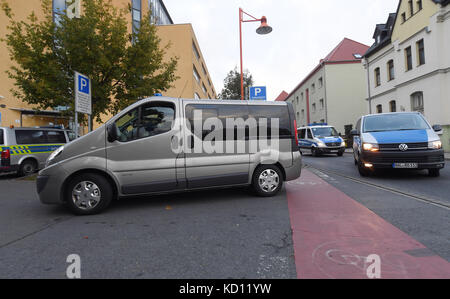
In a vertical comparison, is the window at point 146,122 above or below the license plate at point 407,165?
above

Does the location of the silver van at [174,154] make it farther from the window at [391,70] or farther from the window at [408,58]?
the window at [391,70]

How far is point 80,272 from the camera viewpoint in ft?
7.50

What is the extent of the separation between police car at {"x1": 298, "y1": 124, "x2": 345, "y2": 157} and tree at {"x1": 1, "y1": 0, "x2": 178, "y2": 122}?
34.1 feet

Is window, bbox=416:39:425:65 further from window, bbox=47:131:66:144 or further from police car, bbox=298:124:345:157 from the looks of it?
window, bbox=47:131:66:144

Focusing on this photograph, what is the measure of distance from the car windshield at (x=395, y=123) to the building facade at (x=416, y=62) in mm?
11128

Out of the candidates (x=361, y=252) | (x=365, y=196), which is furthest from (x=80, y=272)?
(x=365, y=196)

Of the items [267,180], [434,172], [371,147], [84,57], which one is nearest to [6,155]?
[84,57]

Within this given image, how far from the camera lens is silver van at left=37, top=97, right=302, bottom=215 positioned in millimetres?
4234

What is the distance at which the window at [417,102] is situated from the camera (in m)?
18.5
